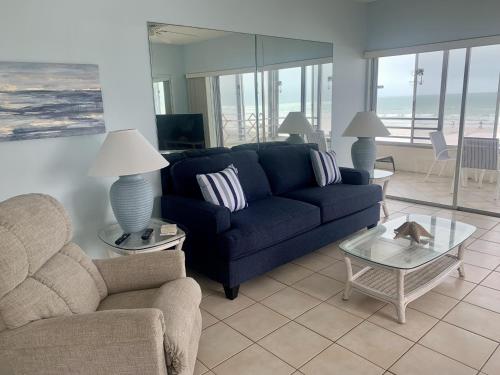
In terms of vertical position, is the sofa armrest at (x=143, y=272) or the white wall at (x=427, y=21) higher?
the white wall at (x=427, y=21)

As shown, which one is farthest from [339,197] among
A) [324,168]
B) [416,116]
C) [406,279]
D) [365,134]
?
[416,116]

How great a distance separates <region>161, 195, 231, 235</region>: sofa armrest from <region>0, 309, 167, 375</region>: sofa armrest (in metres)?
1.20

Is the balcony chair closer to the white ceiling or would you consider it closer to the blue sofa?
the blue sofa

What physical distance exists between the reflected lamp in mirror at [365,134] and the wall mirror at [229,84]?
58 centimetres

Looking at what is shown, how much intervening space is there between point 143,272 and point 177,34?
2049 mm

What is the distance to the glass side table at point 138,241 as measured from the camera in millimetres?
2396

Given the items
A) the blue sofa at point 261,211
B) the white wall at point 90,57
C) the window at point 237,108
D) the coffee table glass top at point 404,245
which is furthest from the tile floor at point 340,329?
the window at point 237,108

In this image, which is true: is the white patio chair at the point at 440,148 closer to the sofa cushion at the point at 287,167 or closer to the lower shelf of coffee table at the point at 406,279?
the sofa cushion at the point at 287,167

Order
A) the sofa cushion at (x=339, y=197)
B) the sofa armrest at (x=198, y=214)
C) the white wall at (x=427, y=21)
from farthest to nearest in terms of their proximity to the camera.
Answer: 1. the white wall at (x=427, y=21)
2. the sofa cushion at (x=339, y=197)
3. the sofa armrest at (x=198, y=214)

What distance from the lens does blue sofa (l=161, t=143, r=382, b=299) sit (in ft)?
8.75

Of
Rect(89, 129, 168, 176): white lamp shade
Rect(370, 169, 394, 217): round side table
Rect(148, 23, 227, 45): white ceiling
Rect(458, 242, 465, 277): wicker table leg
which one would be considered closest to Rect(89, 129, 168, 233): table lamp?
Rect(89, 129, 168, 176): white lamp shade

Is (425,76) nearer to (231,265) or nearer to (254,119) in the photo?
(254,119)

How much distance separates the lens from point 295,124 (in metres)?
4.38

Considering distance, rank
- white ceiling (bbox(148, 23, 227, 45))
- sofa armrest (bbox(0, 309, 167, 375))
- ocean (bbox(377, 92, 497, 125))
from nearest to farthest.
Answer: sofa armrest (bbox(0, 309, 167, 375))
white ceiling (bbox(148, 23, 227, 45))
ocean (bbox(377, 92, 497, 125))
